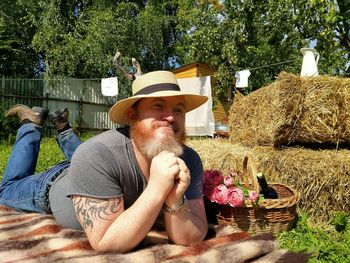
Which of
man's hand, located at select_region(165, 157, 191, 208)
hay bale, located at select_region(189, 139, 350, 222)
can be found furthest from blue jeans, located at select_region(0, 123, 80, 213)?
hay bale, located at select_region(189, 139, 350, 222)

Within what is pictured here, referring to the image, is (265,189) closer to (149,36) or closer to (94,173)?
(94,173)

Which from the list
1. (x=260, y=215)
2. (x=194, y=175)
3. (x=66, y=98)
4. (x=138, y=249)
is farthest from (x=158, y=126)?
(x=66, y=98)

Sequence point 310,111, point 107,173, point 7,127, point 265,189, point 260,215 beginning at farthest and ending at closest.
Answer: point 7,127 < point 310,111 < point 265,189 < point 260,215 < point 107,173

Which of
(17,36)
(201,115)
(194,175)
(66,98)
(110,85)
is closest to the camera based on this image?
(194,175)

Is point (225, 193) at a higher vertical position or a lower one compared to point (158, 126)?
lower

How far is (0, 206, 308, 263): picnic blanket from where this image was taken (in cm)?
175

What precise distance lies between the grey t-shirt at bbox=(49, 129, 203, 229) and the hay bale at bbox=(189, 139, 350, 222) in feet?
5.47

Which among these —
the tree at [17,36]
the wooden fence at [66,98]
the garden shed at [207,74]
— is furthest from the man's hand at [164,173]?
the tree at [17,36]

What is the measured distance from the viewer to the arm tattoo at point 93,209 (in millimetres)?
1746

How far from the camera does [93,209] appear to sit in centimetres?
175

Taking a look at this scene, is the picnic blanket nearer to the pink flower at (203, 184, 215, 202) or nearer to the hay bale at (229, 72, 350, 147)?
the pink flower at (203, 184, 215, 202)

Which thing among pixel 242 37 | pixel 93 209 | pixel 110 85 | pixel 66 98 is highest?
pixel 242 37

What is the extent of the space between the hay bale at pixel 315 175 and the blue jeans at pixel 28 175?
6.03ft

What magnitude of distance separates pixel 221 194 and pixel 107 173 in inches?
50.6
